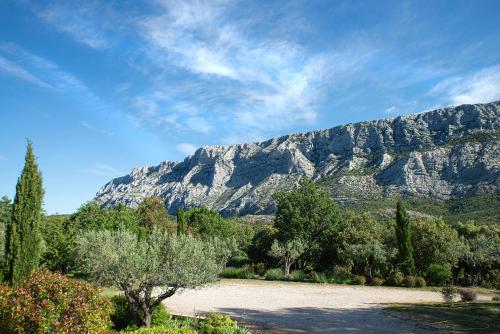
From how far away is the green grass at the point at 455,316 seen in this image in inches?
442

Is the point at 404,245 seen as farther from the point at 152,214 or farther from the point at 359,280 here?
the point at 152,214

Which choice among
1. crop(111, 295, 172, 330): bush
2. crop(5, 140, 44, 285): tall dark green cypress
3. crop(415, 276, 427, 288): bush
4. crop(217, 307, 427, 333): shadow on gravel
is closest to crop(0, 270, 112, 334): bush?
crop(111, 295, 172, 330): bush

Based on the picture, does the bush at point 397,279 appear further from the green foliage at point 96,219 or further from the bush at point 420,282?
the green foliage at point 96,219

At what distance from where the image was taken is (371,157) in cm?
12088

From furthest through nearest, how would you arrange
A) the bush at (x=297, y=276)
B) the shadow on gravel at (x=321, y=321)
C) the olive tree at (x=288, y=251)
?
the olive tree at (x=288, y=251)
the bush at (x=297, y=276)
the shadow on gravel at (x=321, y=321)

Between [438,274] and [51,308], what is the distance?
2552 cm

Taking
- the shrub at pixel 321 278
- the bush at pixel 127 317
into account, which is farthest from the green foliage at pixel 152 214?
the bush at pixel 127 317

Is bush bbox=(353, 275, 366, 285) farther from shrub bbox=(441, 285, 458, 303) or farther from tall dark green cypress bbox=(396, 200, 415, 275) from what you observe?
shrub bbox=(441, 285, 458, 303)

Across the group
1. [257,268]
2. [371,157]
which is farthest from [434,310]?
[371,157]

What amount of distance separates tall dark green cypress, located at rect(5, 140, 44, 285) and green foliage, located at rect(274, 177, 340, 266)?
20.3 metres

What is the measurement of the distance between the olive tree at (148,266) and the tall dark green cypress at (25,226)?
7129 mm

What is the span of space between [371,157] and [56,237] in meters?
108

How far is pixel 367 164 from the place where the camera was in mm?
117938

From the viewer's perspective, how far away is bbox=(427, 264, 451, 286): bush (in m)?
25.5
